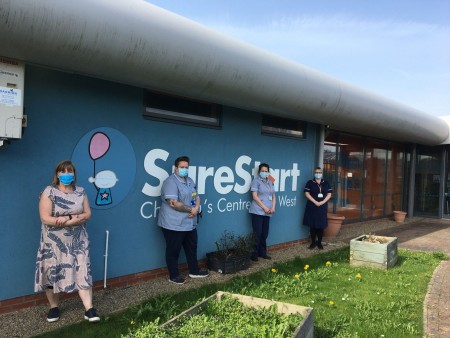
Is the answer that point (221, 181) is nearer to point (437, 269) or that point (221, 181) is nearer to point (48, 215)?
point (48, 215)

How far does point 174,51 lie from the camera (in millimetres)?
4484

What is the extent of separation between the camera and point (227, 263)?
6.00 meters

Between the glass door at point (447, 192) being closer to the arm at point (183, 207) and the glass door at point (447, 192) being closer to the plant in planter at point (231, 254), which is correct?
the plant in planter at point (231, 254)

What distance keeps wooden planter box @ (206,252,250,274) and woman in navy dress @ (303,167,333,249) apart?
2.27 m

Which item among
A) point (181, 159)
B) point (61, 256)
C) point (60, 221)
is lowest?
point (61, 256)

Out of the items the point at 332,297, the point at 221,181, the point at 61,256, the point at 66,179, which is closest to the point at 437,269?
the point at 332,297

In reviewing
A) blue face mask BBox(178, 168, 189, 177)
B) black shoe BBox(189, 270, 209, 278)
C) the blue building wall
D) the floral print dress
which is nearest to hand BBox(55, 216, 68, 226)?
the floral print dress

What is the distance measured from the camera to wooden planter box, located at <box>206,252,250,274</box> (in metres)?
6.00

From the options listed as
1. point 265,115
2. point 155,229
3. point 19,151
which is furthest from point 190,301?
point 265,115

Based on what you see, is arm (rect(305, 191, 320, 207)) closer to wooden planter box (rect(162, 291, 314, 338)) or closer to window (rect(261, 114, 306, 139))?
window (rect(261, 114, 306, 139))

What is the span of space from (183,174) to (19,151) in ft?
6.65

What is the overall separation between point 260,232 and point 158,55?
3762 mm

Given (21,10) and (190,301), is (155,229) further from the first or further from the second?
(21,10)

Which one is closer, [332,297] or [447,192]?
[332,297]
